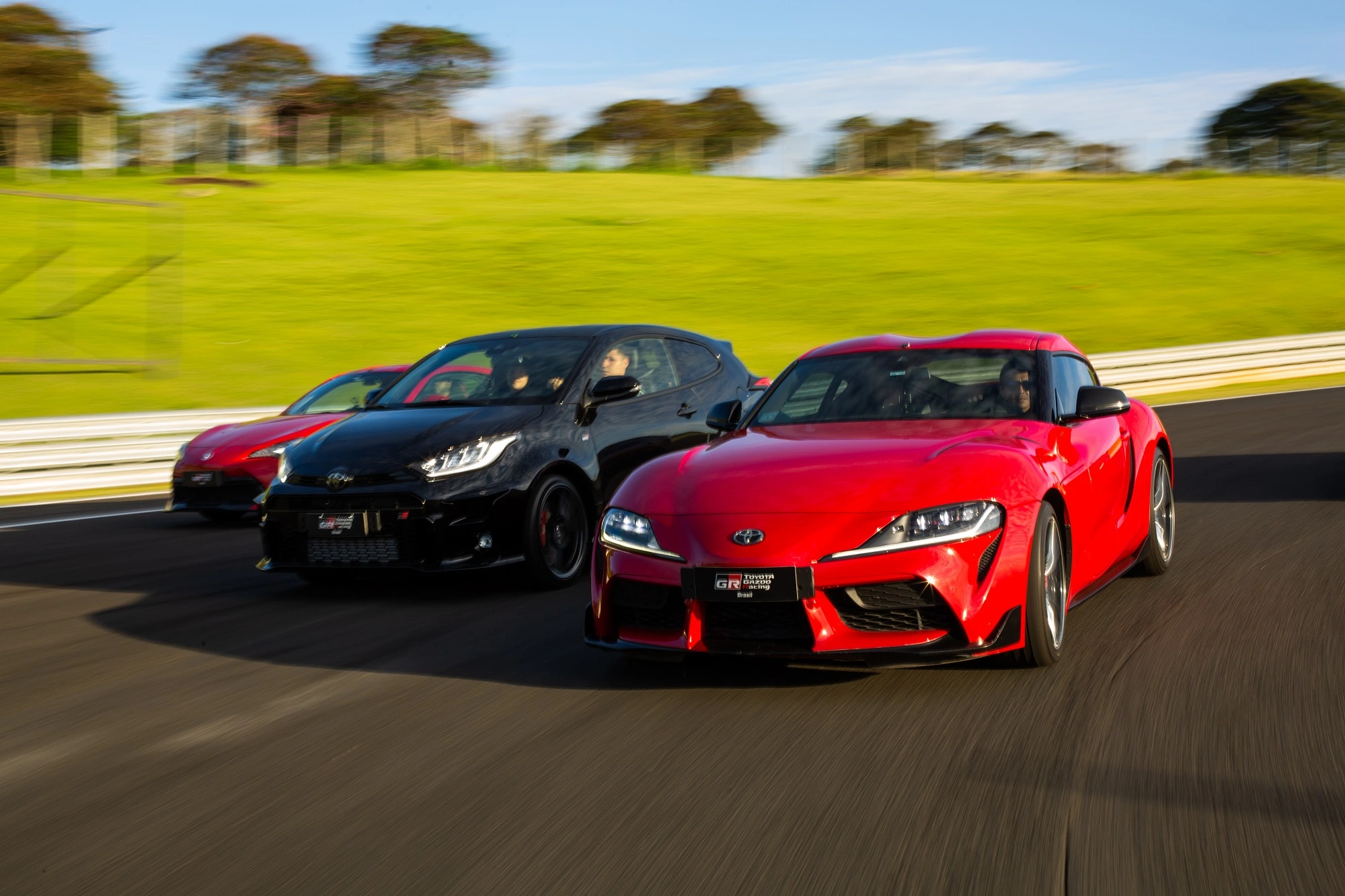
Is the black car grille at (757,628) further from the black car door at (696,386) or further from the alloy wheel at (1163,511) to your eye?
the black car door at (696,386)

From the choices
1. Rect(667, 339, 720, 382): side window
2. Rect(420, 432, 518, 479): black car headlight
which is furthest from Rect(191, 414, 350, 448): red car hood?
Rect(420, 432, 518, 479): black car headlight

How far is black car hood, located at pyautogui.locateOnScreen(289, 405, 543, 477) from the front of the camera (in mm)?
7688

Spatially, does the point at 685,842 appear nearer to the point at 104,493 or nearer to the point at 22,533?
the point at 22,533

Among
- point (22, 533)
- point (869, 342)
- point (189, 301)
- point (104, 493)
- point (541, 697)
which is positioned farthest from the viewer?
point (189, 301)

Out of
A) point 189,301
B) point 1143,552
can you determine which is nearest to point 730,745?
point 1143,552

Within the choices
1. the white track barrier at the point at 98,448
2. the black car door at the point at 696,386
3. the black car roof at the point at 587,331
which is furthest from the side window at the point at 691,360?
the white track barrier at the point at 98,448

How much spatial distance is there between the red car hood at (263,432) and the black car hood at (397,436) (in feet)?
11.1

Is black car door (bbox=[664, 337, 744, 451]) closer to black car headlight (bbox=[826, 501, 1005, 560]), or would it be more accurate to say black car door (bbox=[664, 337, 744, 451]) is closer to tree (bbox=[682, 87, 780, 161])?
black car headlight (bbox=[826, 501, 1005, 560])

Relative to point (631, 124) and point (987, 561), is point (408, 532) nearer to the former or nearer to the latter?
point (987, 561)

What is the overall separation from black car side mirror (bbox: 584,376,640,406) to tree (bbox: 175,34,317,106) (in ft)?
238

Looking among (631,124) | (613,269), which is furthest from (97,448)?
(631,124)

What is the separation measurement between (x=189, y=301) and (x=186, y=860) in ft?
91.0

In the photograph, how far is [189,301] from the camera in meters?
29.7

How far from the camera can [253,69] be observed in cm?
7550
